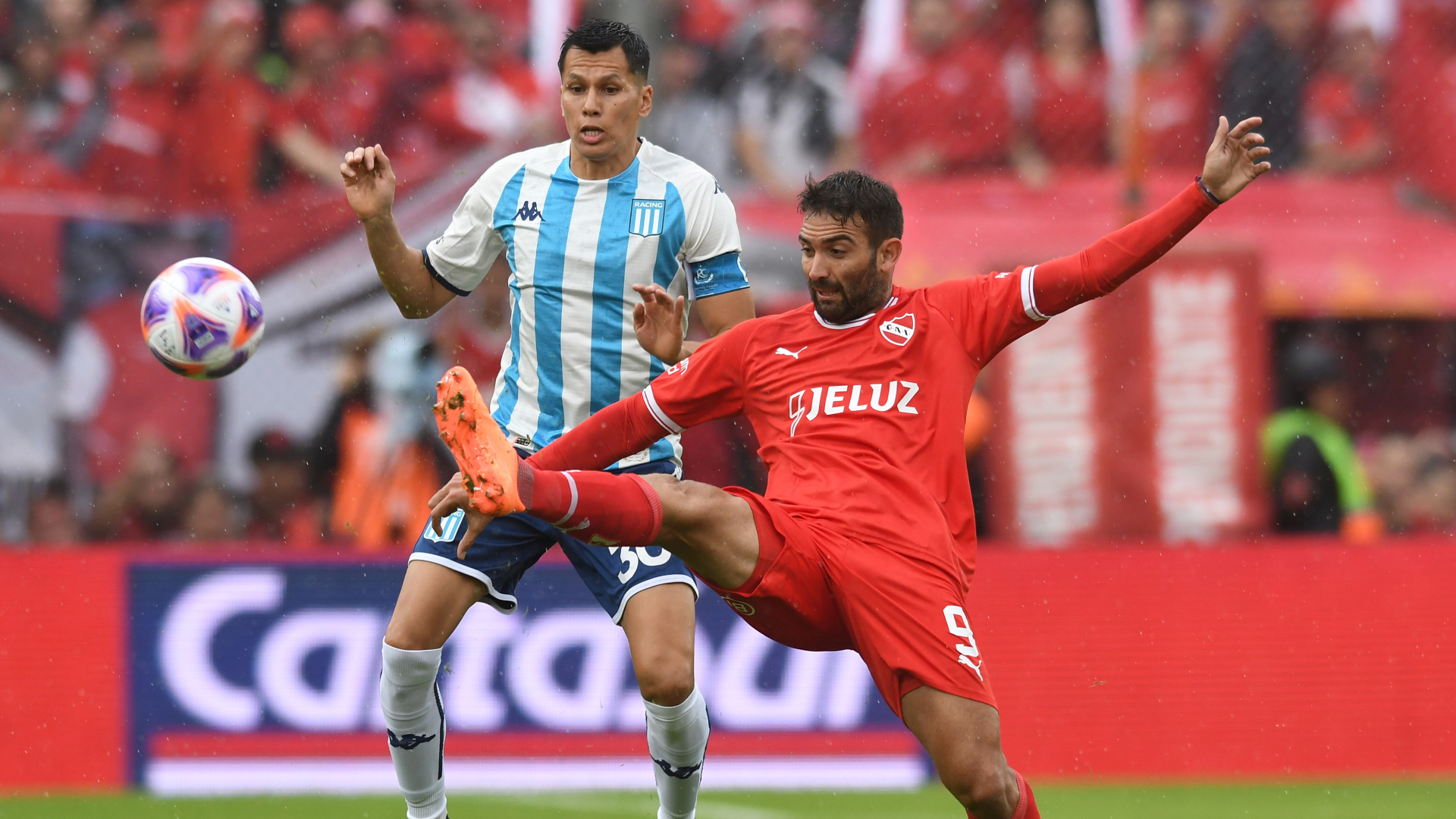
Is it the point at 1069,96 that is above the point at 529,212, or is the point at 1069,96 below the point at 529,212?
above

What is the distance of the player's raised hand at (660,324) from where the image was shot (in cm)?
489

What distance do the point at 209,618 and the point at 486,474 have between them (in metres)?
4.46

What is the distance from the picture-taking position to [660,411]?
4883mm

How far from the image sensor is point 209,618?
8094 mm

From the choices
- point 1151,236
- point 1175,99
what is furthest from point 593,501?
point 1175,99

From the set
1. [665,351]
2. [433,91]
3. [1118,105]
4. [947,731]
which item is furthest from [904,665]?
[433,91]

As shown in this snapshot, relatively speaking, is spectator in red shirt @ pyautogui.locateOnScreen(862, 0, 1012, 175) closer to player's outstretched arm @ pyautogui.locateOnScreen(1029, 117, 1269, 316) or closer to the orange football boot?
player's outstretched arm @ pyautogui.locateOnScreen(1029, 117, 1269, 316)

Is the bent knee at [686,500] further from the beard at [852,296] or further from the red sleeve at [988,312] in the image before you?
the red sleeve at [988,312]

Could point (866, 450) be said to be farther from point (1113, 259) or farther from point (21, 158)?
point (21, 158)

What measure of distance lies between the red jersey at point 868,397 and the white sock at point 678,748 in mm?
776

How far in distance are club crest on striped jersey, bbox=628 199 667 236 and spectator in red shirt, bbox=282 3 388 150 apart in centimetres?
427

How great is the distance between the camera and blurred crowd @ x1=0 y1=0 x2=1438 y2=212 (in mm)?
8883

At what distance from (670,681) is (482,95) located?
5.38 meters

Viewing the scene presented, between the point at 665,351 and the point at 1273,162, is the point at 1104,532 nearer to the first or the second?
the point at 1273,162
